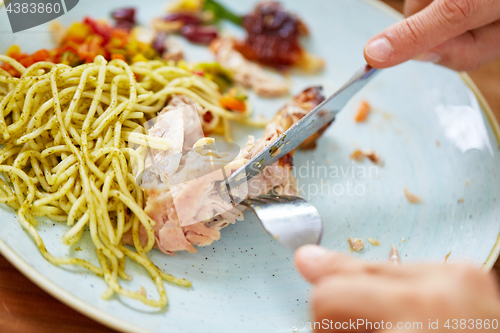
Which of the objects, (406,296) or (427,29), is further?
(427,29)

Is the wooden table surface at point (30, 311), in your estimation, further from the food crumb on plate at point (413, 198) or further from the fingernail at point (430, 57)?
the fingernail at point (430, 57)

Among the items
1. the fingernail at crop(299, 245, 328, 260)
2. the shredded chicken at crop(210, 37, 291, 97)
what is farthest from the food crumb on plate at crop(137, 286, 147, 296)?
the shredded chicken at crop(210, 37, 291, 97)

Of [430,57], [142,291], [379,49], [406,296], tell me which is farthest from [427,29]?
[142,291]

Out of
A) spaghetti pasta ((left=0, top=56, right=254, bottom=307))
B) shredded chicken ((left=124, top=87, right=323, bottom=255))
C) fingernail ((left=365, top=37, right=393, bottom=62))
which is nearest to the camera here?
spaghetti pasta ((left=0, top=56, right=254, bottom=307))

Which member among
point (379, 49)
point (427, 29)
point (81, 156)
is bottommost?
point (81, 156)

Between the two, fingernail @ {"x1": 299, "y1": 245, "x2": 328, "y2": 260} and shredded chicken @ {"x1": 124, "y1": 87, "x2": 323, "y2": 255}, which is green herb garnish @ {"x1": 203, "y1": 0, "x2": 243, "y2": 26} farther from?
fingernail @ {"x1": 299, "y1": 245, "x2": 328, "y2": 260}

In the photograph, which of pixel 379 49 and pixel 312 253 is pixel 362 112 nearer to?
pixel 379 49
